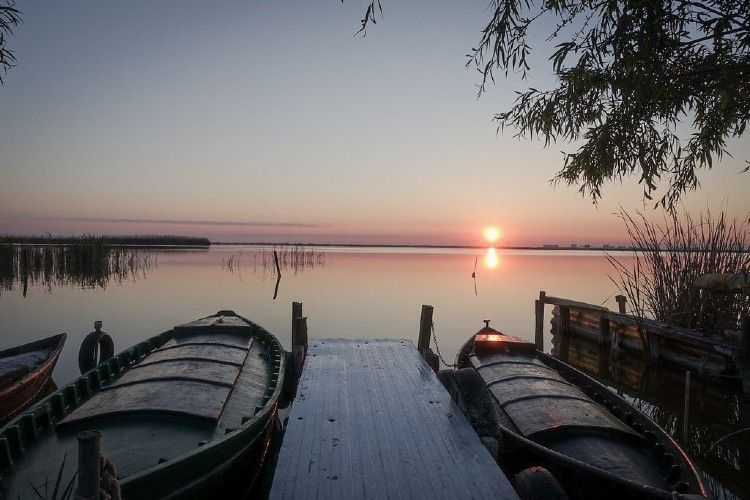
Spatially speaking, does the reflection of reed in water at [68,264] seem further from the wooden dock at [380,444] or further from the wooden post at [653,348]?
the wooden post at [653,348]

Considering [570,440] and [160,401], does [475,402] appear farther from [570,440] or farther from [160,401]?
[160,401]

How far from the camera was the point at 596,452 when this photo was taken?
21.8ft

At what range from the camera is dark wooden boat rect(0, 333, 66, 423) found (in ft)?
33.1

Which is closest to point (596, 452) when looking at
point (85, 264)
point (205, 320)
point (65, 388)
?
point (65, 388)

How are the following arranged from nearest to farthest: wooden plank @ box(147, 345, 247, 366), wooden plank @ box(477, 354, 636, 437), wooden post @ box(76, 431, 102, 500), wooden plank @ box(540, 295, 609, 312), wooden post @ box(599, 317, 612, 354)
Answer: wooden post @ box(76, 431, 102, 500), wooden plank @ box(477, 354, 636, 437), wooden plank @ box(147, 345, 247, 366), wooden post @ box(599, 317, 612, 354), wooden plank @ box(540, 295, 609, 312)

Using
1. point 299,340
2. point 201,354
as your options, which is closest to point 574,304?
point 299,340

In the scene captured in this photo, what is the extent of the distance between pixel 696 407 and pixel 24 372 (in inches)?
668

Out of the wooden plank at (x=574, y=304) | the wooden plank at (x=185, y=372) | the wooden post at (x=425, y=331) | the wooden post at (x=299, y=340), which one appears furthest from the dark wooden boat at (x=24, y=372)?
the wooden plank at (x=574, y=304)

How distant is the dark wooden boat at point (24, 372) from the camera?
10086mm

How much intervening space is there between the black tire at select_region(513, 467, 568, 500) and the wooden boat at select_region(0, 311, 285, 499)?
3729mm

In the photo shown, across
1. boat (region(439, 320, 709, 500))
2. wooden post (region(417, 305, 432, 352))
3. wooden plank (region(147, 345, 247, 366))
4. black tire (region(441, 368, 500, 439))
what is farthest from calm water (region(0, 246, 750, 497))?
wooden plank (region(147, 345, 247, 366))

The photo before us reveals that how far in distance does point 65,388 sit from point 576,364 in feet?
54.9

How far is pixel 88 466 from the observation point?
324 cm

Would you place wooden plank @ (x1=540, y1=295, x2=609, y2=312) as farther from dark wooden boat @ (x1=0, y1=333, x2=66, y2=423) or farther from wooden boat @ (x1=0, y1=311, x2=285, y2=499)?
dark wooden boat @ (x1=0, y1=333, x2=66, y2=423)
